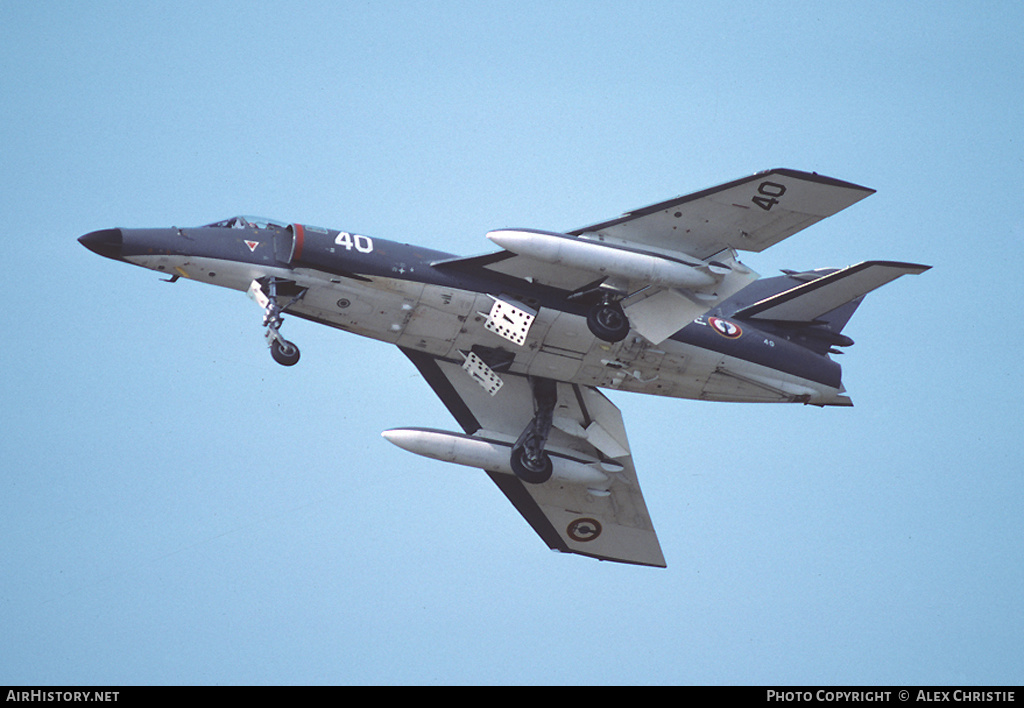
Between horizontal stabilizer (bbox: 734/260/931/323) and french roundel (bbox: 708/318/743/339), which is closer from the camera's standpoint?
horizontal stabilizer (bbox: 734/260/931/323)

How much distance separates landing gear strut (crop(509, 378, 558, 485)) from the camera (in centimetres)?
2348

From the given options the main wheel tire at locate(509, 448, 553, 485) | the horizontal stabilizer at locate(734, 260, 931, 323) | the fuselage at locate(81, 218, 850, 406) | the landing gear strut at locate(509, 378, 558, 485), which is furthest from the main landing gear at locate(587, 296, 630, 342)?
the main wheel tire at locate(509, 448, 553, 485)

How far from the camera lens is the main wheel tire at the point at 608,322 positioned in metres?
20.8

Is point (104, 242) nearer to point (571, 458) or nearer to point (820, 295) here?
point (571, 458)

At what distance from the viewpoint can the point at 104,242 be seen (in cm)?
1977

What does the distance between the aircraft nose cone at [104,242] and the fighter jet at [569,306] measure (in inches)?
0.9

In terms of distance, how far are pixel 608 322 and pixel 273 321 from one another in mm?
5451

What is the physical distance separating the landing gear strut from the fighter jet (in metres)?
0.03

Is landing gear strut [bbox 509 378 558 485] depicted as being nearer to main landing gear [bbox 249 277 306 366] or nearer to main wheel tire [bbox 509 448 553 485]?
main wheel tire [bbox 509 448 553 485]

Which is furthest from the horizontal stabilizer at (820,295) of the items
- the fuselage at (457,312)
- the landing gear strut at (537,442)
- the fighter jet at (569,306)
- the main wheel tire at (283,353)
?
the main wheel tire at (283,353)

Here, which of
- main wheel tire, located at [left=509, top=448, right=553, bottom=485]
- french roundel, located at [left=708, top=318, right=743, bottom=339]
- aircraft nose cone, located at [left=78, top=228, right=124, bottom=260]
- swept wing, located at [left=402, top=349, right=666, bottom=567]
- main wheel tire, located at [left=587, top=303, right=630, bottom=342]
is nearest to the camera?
aircraft nose cone, located at [left=78, top=228, right=124, bottom=260]

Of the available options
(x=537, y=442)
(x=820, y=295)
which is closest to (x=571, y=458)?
(x=537, y=442)
